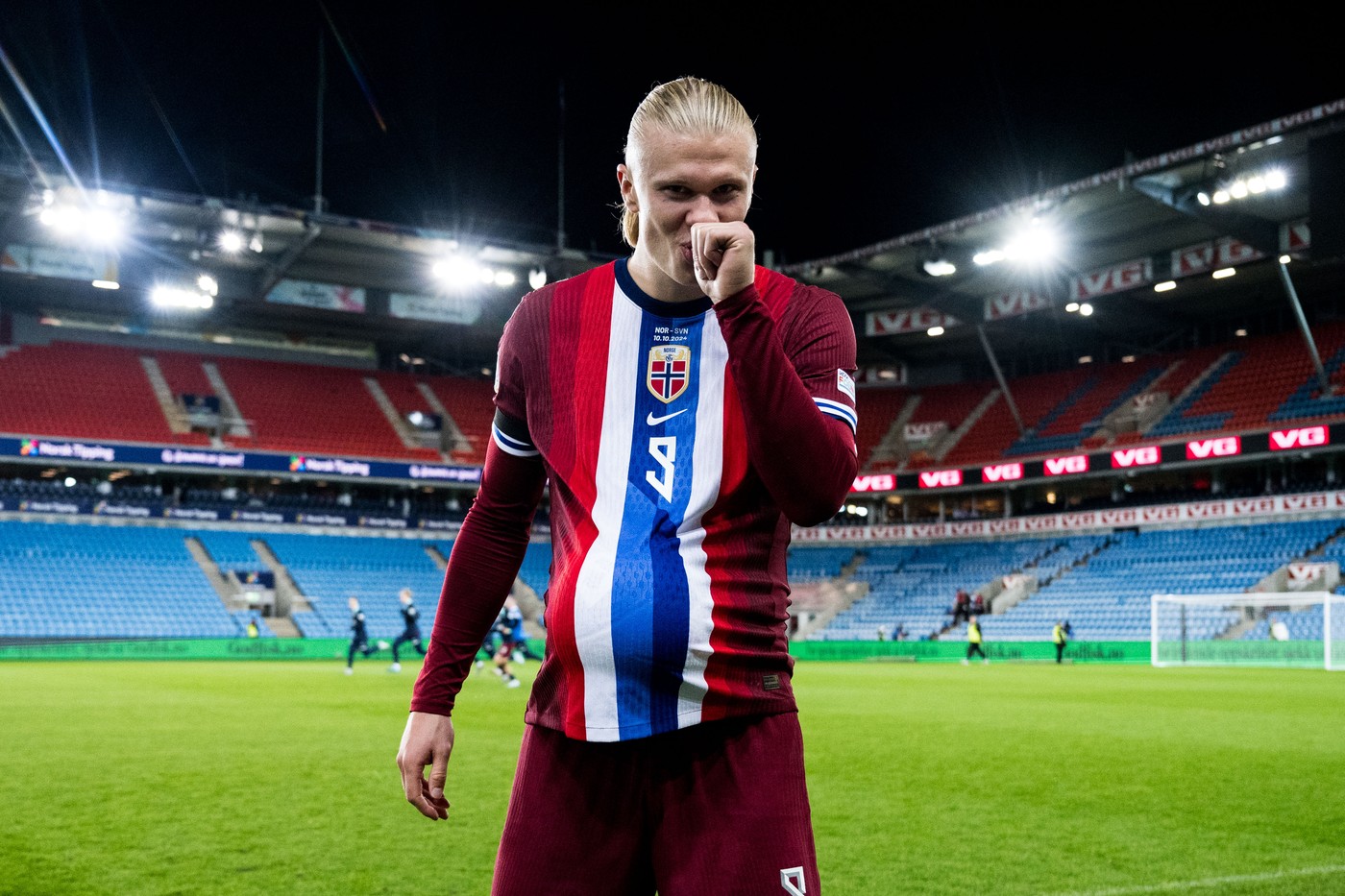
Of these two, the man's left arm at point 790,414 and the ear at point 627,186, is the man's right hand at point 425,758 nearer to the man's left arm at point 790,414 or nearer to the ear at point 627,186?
the man's left arm at point 790,414

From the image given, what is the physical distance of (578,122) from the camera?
39.2 m

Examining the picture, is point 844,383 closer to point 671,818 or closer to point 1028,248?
point 671,818

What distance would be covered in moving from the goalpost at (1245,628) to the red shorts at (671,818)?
97.7ft

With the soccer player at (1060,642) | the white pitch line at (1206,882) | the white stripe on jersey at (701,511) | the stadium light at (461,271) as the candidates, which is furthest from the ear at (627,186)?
the stadium light at (461,271)

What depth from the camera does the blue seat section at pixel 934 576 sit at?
1667 inches

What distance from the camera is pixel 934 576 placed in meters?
45.1

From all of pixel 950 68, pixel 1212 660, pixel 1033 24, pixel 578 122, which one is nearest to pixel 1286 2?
pixel 1033 24

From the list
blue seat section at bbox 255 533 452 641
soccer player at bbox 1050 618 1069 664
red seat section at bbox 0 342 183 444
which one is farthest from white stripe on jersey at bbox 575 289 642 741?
red seat section at bbox 0 342 183 444

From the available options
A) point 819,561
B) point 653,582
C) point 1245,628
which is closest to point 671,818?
point 653,582

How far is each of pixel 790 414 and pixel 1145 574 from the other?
4001 cm

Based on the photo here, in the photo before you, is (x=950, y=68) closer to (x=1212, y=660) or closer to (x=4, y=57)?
(x=1212, y=660)

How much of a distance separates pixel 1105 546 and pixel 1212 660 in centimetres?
1077

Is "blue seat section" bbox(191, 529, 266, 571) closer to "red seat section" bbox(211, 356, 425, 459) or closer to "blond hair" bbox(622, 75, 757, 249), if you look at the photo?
"red seat section" bbox(211, 356, 425, 459)

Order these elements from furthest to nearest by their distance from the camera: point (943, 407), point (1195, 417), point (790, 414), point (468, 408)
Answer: point (943, 407), point (468, 408), point (1195, 417), point (790, 414)
